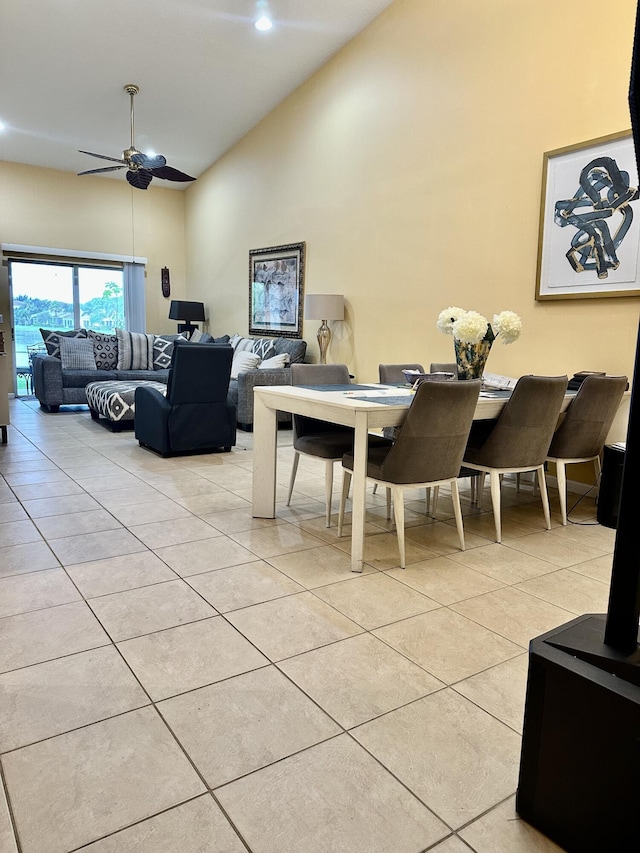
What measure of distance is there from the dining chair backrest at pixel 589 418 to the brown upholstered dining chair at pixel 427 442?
916mm

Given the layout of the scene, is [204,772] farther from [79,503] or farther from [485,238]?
[485,238]

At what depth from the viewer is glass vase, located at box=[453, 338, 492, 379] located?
316cm

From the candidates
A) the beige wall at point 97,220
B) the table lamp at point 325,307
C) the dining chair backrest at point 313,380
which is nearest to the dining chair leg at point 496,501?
the dining chair backrest at point 313,380

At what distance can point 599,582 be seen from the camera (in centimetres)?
254

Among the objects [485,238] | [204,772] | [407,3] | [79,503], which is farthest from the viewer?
[407,3]

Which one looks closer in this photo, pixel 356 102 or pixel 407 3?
pixel 407 3

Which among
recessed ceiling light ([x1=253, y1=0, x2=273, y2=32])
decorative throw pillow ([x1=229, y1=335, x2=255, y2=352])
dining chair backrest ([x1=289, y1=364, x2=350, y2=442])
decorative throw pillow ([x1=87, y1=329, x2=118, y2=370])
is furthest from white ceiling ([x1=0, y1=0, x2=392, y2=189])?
dining chair backrest ([x1=289, y1=364, x2=350, y2=442])

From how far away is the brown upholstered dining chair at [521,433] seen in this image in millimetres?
2963

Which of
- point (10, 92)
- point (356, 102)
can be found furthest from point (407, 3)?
point (10, 92)

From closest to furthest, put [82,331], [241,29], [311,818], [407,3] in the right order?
[311,818] → [407,3] → [241,29] → [82,331]

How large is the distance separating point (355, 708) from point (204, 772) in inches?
17.6

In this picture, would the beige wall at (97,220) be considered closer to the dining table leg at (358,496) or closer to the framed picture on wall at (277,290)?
the framed picture on wall at (277,290)

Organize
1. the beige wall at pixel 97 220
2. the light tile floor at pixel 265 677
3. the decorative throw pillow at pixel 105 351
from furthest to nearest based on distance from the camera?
the beige wall at pixel 97 220 → the decorative throw pillow at pixel 105 351 → the light tile floor at pixel 265 677

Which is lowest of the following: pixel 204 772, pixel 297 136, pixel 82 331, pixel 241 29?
pixel 204 772
